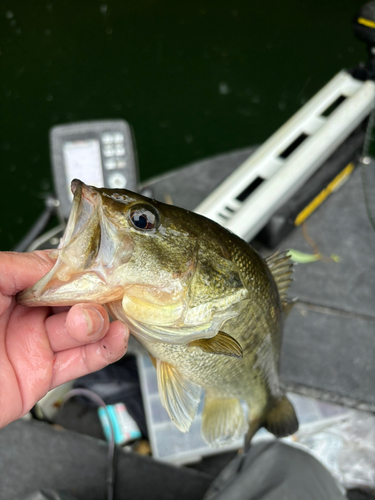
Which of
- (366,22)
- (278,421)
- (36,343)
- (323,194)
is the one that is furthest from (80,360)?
(366,22)

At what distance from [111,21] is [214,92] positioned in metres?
2.18

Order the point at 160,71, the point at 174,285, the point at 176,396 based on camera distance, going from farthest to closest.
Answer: the point at 160,71
the point at 176,396
the point at 174,285

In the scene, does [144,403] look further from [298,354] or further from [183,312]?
[183,312]

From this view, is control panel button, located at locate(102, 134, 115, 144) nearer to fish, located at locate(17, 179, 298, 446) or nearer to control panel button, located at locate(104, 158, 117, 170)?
control panel button, located at locate(104, 158, 117, 170)

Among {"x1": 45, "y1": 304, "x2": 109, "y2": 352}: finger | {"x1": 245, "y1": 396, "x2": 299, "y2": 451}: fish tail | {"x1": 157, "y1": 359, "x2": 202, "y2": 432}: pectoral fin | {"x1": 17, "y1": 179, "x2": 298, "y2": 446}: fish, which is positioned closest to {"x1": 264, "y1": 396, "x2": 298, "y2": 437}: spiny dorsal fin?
{"x1": 245, "y1": 396, "x2": 299, "y2": 451}: fish tail

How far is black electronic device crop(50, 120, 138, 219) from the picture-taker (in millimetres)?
2139

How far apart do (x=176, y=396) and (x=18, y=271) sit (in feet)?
1.84

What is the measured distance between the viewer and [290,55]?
629 cm

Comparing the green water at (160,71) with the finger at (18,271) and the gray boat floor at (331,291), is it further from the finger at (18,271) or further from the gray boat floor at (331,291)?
the finger at (18,271)

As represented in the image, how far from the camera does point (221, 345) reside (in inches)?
39.9

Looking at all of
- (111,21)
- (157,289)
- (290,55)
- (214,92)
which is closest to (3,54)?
(111,21)

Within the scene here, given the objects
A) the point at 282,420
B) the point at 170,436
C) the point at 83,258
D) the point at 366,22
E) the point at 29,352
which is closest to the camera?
the point at 83,258

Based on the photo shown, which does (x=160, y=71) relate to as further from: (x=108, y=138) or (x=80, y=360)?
(x=80, y=360)

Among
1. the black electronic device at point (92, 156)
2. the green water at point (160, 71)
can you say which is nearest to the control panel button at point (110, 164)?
the black electronic device at point (92, 156)
